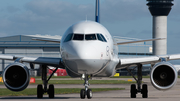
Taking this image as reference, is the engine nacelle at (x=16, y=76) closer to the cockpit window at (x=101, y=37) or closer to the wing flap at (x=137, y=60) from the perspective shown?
the cockpit window at (x=101, y=37)

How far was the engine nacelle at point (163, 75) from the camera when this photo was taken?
18.8m

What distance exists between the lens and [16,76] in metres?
19.8

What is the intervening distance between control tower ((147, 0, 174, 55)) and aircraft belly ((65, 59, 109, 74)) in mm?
98360

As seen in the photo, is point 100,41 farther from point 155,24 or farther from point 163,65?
point 155,24

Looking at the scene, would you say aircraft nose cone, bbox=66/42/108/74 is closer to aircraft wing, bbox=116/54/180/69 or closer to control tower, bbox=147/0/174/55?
aircraft wing, bbox=116/54/180/69

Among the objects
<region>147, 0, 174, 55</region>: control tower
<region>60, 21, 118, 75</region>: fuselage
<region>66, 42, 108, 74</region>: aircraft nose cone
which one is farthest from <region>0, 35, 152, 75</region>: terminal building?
<region>66, 42, 108, 74</region>: aircraft nose cone

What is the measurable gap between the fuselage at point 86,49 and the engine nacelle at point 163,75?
2.52 metres

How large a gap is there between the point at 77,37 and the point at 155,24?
101076 mm

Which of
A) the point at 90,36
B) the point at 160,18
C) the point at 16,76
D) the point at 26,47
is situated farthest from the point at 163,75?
the point at 160,18

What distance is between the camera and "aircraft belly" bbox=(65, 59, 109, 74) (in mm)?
16812

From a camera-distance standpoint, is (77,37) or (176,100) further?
(176,100)

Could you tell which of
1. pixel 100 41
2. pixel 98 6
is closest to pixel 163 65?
pixel 100 41

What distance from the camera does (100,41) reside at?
17797mm

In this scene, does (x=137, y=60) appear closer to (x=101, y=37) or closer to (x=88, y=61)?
(x=101, y=37)
